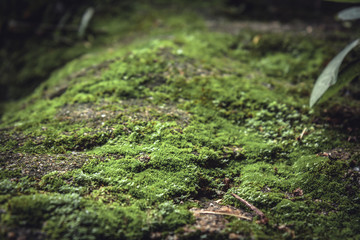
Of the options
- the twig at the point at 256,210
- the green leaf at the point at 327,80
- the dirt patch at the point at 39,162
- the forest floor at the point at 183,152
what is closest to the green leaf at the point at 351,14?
the green leaf at the point at 327,80

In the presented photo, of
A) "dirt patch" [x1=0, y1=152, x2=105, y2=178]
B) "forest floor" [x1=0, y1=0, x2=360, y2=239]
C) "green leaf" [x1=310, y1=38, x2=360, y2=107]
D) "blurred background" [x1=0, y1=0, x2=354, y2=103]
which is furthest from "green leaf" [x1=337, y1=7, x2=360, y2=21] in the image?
"blurred background" [x1=0, y1=0, x2=354, y2=103]

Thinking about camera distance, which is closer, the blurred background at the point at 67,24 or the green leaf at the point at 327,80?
the green leaf at the point at 327,80

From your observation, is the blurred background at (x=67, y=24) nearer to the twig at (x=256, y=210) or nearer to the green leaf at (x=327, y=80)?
the green leaf at (x=327, y=80)

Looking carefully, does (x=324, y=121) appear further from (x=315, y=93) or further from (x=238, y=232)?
(x=238, y=232)

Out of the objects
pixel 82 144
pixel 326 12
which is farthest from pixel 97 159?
pixel 326 12

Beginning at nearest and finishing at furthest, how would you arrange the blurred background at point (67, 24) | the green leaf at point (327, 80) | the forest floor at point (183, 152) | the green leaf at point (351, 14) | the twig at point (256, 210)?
the forest floor at point (183, 152) < the twig at point (256, 210) < the green leaf at point (327, 80) < the green leaf at point (351, 14) < the blurred background at point (67, 24)

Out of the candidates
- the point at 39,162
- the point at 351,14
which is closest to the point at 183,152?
the point at 39,162

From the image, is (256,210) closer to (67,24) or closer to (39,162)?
(39,162)

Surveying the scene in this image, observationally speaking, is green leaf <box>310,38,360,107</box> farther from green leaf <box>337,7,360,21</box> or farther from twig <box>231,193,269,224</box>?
twig <box>231,193,269,224</box>
